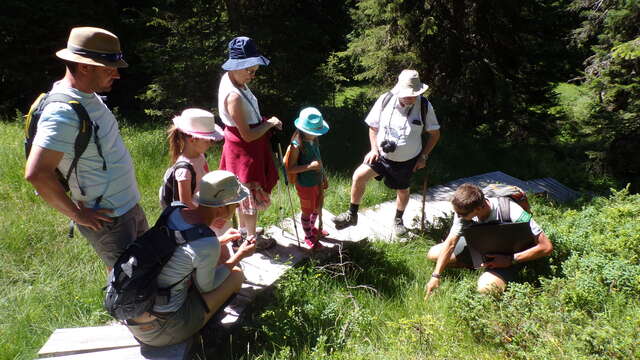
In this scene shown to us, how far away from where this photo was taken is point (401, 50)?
8891 mm

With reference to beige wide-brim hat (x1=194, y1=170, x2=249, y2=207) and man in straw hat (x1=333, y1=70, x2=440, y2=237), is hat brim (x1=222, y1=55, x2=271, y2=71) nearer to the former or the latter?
beige wide-brim hat (x1=194, y1=170, x2=249, y2=207)

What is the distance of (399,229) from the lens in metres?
4.84

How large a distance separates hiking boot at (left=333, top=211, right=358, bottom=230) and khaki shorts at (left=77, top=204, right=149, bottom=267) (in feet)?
7.71

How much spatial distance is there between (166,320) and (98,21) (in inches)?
411

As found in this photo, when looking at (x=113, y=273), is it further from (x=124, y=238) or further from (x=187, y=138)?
(x=187, y=138)

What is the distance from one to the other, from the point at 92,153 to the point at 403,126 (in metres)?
2.96

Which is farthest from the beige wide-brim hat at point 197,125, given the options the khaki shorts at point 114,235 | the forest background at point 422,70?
the forest background at point 422,70

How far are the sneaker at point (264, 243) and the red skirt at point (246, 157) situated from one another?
2.18 ft

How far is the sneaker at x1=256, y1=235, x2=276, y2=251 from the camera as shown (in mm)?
4113

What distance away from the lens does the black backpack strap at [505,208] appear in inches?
151

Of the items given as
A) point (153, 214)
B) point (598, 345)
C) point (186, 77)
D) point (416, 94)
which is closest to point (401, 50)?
point (186, 77)

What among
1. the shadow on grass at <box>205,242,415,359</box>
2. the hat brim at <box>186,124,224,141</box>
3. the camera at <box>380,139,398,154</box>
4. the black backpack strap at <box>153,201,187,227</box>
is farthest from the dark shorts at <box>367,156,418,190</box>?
the black backpack strap at <box>153,201,187,227</box>

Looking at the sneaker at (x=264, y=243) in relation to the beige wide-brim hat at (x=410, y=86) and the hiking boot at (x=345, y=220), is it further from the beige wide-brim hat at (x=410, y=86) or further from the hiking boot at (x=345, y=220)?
the beige wide-brim hat at (x=410, y=86)

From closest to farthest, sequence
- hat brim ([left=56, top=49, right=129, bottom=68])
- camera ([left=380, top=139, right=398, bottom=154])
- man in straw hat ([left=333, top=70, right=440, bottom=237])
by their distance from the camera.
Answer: hat brim ([left=56, top=49, right=129, bottom=68]) < man in straw hat ([left=333, top=70, right=440, bottom=237]) < camera ([left=380, top=139, right=398, bottom=154])
